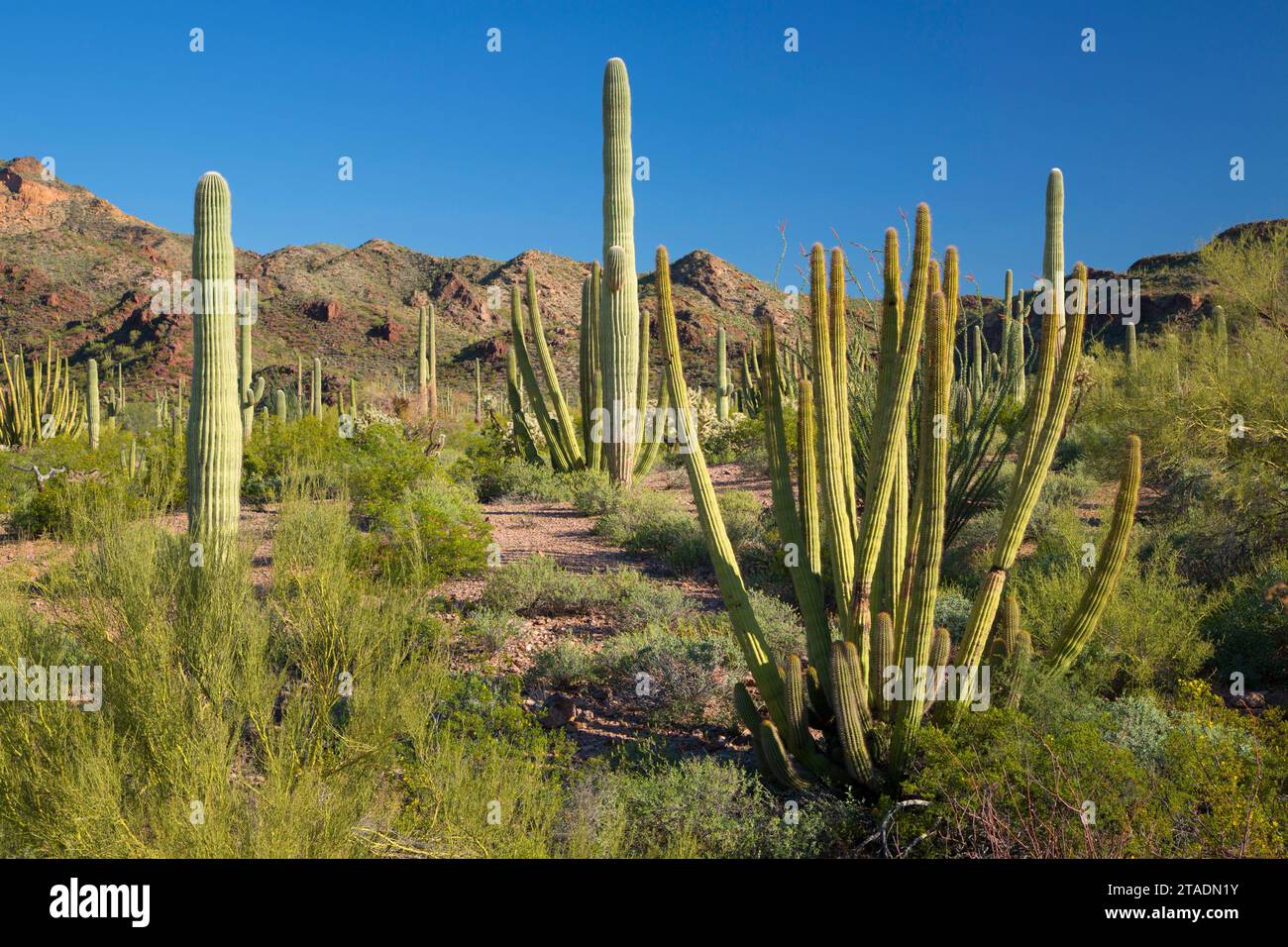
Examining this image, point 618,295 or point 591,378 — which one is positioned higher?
point 618,295

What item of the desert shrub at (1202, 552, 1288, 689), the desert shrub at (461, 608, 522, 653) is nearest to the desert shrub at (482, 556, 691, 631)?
the desert shrub at (461, 608, 522, 653)

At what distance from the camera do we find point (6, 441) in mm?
20094

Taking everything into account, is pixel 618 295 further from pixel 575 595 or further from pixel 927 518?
pixel 927 518

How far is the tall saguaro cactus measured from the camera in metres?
12.2

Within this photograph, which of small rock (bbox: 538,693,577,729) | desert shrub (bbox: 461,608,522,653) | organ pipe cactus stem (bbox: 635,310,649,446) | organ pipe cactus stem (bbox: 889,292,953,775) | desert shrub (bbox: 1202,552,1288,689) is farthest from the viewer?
organ pipe cactus stem (bbox: 635,310,649,446)

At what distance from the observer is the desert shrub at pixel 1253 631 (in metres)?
5.82

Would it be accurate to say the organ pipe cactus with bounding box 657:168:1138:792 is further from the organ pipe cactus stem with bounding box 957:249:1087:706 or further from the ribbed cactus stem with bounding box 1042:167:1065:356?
the ribbed cactus stem with bounding box 1042:167:1065:356

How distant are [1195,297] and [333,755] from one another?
4289 centimetres

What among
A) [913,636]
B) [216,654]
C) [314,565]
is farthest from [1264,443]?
[216,654]

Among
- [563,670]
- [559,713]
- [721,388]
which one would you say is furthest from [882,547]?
[721,388]

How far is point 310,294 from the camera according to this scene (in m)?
53.2

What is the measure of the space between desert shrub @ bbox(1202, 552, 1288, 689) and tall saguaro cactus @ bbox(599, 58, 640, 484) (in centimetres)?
754

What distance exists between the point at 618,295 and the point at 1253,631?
8313 millimetres
